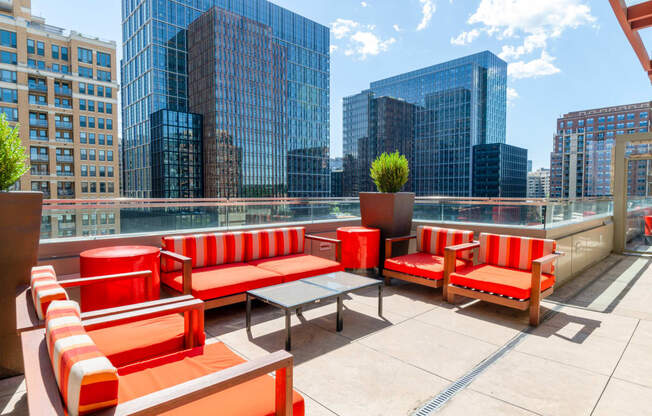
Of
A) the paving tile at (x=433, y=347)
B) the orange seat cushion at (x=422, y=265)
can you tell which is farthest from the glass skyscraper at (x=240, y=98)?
the paving tile at (x=433, y=347)

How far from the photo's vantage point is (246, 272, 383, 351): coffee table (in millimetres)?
2967

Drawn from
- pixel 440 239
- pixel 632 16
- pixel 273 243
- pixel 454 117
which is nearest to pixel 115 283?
pixel 273 243

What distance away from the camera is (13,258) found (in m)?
2.50

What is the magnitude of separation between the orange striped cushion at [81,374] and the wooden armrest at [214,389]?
51 millimetres

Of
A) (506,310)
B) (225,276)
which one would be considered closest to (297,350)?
(225,276)

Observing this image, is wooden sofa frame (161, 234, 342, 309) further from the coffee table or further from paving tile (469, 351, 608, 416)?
paving tile (469, 351, 608, 416)

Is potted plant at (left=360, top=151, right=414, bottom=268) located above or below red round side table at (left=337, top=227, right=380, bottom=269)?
above

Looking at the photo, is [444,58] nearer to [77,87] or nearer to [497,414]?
[77,87]

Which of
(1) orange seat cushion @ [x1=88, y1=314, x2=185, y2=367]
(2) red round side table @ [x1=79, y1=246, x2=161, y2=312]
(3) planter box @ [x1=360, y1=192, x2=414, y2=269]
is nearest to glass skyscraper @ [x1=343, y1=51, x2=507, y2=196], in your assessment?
(3) planter box @ [x1=360, y1=192, x2=414, y2=269]

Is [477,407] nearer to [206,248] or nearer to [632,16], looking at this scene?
[206,248]

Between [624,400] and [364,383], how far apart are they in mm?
1761

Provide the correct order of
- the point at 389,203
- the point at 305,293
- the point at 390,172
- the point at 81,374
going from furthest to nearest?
the point at 390,172
the point at 389,203
the point at 305,293
the point at 81,374

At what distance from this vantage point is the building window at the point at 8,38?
141 feet

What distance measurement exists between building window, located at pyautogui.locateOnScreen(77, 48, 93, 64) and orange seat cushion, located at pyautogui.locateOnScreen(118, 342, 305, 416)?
6301cm
